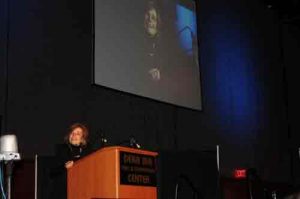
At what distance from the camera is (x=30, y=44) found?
591cm

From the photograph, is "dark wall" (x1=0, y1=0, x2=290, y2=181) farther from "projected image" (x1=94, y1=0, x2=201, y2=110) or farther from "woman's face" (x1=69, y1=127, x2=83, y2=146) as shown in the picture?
"woman's face" (x1=69, y1=127, x2=83, y2=146)

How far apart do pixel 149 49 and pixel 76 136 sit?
2.58 m

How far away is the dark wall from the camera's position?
581cm

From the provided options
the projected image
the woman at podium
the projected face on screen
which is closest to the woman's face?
the woman at podium

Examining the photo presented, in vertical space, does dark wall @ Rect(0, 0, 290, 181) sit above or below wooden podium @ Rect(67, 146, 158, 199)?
above

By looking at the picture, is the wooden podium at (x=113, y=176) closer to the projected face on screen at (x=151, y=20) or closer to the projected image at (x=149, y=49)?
the projected image at (x=149, y=49)

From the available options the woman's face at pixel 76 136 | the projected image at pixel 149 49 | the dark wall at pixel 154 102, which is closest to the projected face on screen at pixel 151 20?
the projected image at pixel 149 49

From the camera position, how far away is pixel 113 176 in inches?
156

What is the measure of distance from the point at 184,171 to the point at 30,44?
2.38m

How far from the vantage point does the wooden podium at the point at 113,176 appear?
3.97 metres

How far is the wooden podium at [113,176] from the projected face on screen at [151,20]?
3317mm

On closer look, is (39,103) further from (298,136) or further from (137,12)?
(298,136)

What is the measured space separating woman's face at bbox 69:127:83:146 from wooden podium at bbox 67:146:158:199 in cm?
71

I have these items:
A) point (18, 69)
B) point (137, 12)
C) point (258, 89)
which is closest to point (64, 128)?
point (18, 69)
